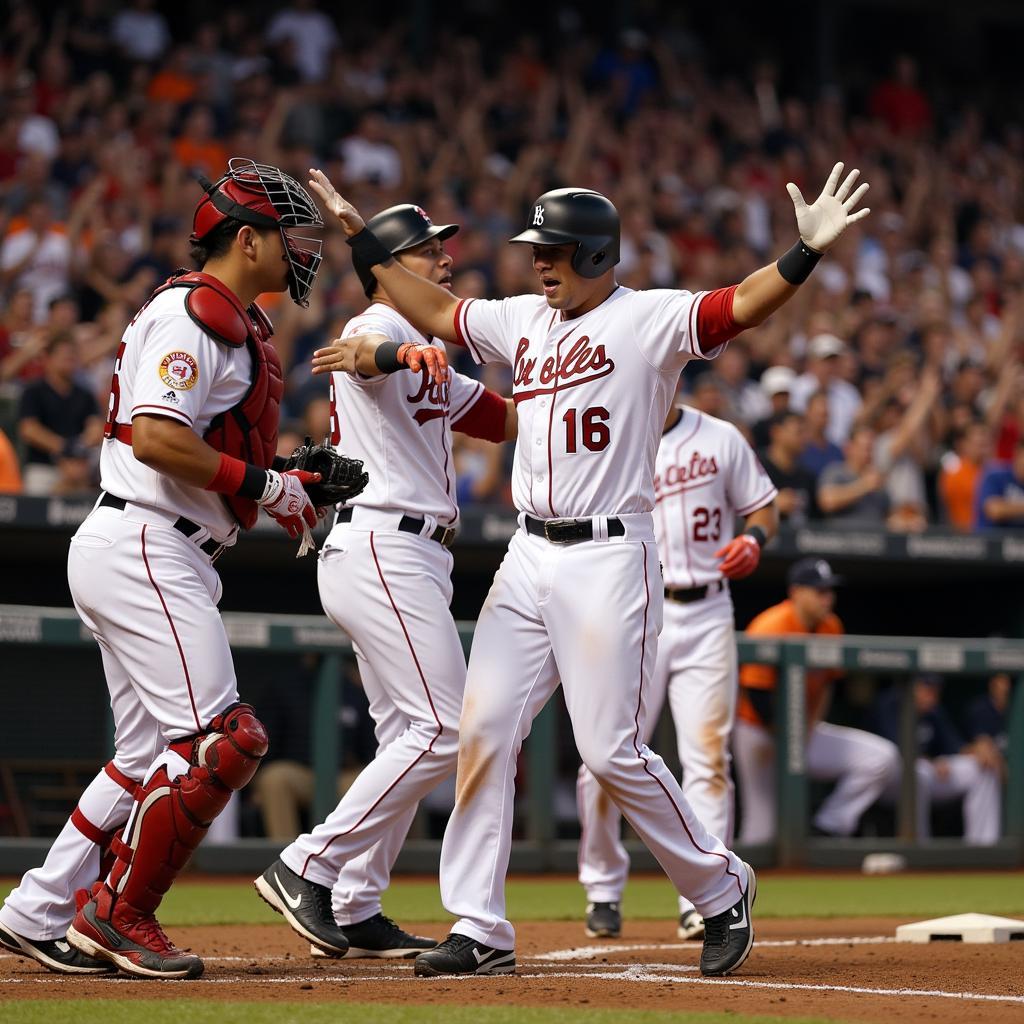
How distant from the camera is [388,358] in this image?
4.79 m

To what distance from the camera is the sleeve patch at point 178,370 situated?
14.2 ft

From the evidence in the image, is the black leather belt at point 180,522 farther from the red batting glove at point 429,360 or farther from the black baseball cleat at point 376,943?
the black baseball cleat at point 376,943

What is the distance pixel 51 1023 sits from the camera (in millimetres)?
3643

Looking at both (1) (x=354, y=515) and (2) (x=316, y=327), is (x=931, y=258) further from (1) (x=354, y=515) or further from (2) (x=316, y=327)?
(1) (x=354, y=515)

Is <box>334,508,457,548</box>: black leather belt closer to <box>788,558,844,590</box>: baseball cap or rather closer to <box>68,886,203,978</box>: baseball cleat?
<box>68,886,203,978</box>: baseball cleat

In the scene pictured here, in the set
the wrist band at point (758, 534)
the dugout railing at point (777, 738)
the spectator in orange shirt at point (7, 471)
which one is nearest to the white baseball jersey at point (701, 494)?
the wrist band at point (758, 534)

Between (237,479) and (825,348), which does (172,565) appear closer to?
(237,479)

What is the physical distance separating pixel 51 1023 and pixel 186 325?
5.47 feet

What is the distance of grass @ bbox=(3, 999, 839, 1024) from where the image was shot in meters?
3.68

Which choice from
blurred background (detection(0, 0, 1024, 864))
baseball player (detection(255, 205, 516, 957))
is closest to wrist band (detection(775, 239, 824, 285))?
baseball player (detection(255, 205, 516, 957))

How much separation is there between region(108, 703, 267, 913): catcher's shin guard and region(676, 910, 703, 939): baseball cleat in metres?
2.07

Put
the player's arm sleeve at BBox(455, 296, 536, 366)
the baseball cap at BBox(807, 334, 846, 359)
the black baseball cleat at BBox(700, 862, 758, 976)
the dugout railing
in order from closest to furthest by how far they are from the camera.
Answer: the black baseball cleat at BBox(700, 862, 758, 976) < the player's arm sleeve at BBox(455, 296, 536, 366) < the dugout railing < the baseball cap at BBox(807, 334, 846, 359)

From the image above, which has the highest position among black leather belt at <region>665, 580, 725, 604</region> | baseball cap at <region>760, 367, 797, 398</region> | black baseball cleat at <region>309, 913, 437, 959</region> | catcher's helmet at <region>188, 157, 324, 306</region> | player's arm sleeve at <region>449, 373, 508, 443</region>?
catcher's helmet at <region>188, 157, 324, 306</region>

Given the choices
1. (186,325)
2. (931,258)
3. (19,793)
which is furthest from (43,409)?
(931,258)
